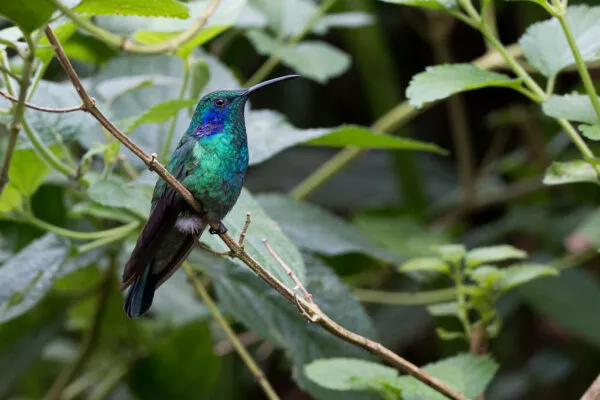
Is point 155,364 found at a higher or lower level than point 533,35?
lower

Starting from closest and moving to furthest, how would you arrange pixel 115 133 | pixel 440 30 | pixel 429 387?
pixel 115 133 → pixel 429 387 → pixel 440 30

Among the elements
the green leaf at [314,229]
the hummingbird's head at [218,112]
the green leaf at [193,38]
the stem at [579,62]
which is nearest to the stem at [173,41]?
the green leaf at [193,38]

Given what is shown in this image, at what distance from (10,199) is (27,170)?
0.06m

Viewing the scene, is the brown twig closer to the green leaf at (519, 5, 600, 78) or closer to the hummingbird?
the hummingbird

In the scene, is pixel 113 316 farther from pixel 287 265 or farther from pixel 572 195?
pixel 572 195

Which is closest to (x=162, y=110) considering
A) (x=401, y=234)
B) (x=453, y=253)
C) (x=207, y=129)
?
(x=207, y=129)

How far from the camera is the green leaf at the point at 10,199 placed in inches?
50.3

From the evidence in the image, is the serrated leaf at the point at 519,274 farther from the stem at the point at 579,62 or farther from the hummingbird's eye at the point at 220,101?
the hummingbird's eye at the point at 220,101

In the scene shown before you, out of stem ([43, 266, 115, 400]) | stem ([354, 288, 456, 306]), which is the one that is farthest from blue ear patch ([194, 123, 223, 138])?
stem ([43, 266, 115, 400])

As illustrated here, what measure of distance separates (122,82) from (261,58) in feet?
5.60

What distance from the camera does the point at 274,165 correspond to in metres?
2.88

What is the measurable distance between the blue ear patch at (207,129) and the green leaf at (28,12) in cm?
40

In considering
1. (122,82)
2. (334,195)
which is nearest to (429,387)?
(122,82)

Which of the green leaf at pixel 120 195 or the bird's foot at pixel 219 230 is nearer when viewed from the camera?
the bird's foot at pixel 219 230
